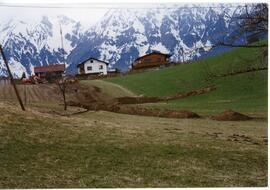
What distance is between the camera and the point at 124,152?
27.4 ft

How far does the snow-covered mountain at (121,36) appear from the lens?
8.55 meters

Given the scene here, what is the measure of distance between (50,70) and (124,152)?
89.4 inches

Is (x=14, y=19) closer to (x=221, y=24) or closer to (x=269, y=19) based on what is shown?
(x=221, y=24)

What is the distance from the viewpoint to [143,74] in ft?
33.5

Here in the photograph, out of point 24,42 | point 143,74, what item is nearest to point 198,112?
point 143,74

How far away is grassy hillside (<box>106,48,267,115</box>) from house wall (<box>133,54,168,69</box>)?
0.25 m

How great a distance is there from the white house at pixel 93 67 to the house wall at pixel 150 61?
0.61m

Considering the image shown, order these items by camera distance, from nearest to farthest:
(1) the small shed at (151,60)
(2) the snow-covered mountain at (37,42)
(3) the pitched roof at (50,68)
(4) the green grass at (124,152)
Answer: (4) the green grass at (124,152), (2) the snow-covered mountain at (37,42), (3) the pitched roof at (50,68), (1) the small shed at (151,60)

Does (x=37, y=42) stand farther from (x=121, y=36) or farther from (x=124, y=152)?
(x=124, y=152)

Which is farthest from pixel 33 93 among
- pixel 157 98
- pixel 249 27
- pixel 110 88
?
pixel 249 27

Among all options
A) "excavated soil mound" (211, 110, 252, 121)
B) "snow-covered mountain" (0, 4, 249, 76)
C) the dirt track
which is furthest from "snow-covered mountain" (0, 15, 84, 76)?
"excavated soil mound" (211, 110, 252, 121)

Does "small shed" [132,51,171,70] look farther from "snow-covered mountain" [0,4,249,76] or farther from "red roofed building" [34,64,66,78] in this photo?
"red roofed building" [34,64,66,78]

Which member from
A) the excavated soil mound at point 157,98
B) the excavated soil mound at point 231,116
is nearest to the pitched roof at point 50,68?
the excavated soil mound at point 157,98

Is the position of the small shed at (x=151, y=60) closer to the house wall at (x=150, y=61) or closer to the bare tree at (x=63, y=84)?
the house wall at (x=150, y=61)
